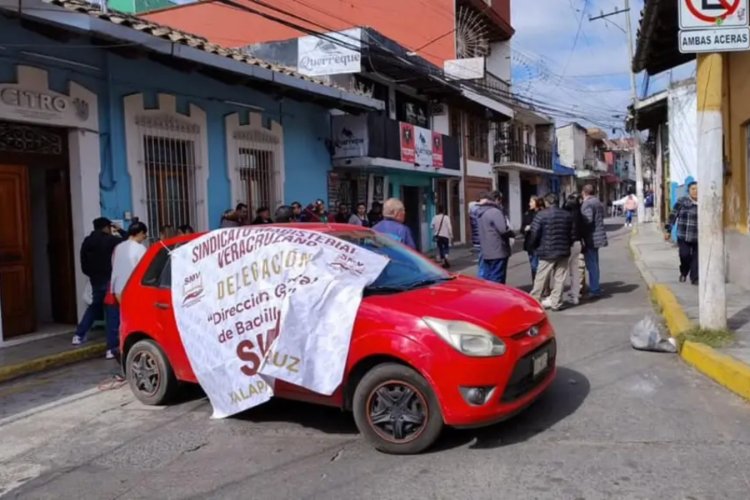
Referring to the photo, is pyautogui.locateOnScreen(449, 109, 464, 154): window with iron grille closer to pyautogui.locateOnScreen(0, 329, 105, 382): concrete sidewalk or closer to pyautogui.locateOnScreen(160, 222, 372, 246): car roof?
pyautogui.locateOnScreen(0, 329, 105, 382): concrete sidewalk

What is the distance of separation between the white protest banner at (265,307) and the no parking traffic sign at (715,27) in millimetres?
3985

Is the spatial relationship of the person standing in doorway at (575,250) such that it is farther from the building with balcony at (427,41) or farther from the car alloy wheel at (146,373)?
the building with balcony at (427,41)

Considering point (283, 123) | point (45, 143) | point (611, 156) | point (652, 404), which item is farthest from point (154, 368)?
point (611, 156)

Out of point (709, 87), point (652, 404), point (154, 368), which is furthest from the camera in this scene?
point (709, 87)

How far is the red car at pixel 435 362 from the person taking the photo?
439cm

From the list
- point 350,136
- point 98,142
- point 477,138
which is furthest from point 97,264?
point 477,138

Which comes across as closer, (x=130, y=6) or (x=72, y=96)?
(x=72, y=96)

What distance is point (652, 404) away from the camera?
5336mm

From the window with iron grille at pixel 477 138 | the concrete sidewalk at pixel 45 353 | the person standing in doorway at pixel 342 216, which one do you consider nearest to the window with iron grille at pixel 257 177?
the person standing in doorway at pixel 342 216

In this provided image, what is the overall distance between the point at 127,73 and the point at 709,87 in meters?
7.90

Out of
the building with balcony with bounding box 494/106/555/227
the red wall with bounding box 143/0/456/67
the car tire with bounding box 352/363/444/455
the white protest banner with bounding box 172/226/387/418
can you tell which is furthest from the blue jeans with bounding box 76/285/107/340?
the building with balcony with bounding box 494/106/555/227

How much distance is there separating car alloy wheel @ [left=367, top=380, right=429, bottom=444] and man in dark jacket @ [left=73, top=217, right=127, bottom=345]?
16.8ft

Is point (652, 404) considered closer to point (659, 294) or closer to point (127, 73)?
point (659, 294)

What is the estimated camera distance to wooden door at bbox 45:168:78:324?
9.72 metres
